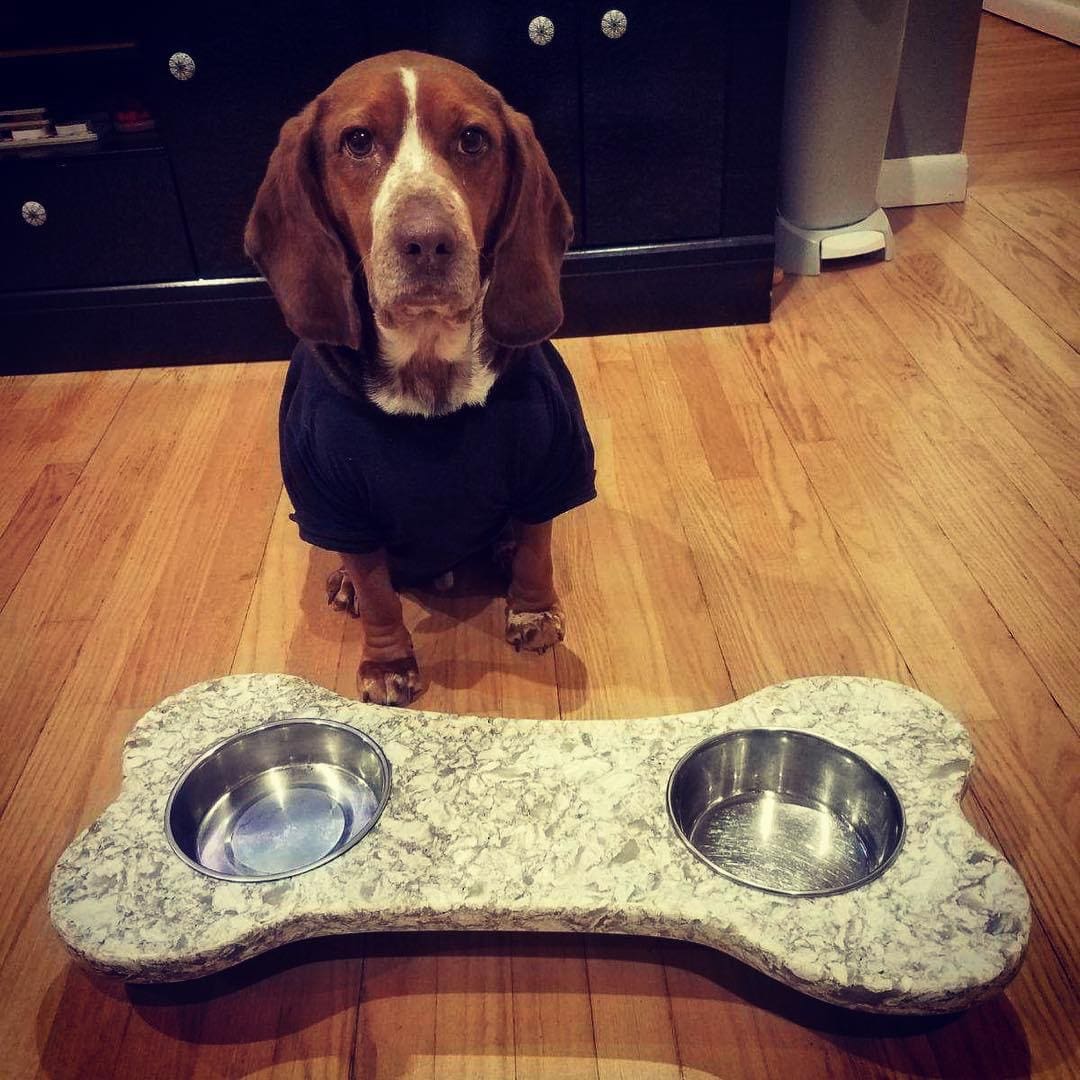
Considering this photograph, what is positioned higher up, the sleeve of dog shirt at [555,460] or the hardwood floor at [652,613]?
the sleeve of dog shirt at [555,460]

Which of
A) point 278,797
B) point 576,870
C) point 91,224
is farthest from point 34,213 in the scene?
point 576,870

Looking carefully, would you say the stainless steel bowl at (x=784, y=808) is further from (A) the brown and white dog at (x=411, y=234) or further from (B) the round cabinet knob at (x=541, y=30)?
(B) the round cabinet knob at (x=541, y=30)

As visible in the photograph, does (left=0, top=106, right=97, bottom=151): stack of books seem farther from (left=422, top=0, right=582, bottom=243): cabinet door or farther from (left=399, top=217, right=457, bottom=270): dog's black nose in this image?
(left=399, top=217, right=457, bottom=270): dog's black nose

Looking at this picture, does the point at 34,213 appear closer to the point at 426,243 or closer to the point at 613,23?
the point at 613,23

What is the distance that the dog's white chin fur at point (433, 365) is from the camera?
1.51m

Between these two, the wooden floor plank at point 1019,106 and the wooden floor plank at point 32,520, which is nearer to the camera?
the wooden floor plank at point 32,520

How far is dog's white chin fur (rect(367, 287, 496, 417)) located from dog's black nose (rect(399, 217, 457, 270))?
12 centimetres

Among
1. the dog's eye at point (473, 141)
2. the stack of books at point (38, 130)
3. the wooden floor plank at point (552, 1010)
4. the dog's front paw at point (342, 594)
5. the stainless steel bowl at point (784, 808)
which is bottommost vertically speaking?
the dog's front paw at point (342, 594)

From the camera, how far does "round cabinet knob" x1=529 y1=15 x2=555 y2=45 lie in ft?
7.72

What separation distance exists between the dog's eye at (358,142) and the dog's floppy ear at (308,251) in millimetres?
68

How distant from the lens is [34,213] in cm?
259

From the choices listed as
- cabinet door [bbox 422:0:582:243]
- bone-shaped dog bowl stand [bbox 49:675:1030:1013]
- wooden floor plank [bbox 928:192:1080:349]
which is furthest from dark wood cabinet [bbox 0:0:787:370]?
bone-shaped dog bowl stand [bbox 49:675:1030:1013]

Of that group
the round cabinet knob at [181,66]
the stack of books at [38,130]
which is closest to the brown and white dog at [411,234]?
the round cabinet knob at [181,66]

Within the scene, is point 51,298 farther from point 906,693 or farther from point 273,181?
point 906,693
